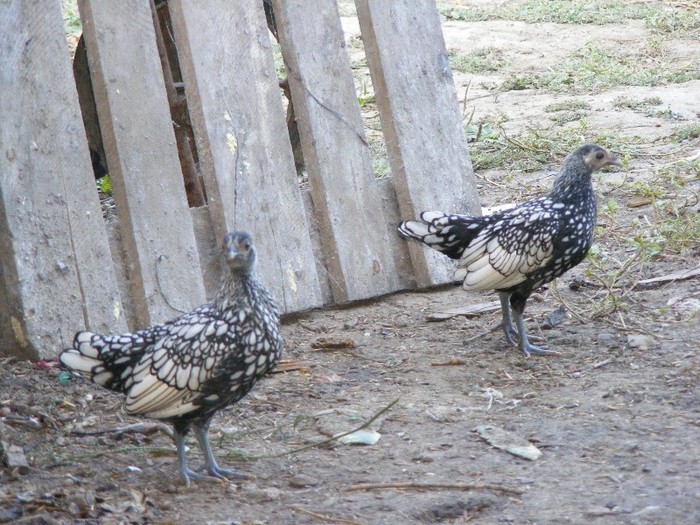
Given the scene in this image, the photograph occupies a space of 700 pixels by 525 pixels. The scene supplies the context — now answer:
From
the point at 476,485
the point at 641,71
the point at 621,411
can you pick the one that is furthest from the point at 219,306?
the point at 641,71

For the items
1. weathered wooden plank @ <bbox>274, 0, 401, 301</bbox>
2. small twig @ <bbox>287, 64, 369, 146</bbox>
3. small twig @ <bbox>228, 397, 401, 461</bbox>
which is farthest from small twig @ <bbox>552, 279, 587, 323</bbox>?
small twig @ <bbox>228, 397, 401, 461</bbox>

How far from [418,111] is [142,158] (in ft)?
5.55

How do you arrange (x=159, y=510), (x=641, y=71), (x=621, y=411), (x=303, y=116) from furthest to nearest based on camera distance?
(x=641, y=71)
(x=303, y=116)
(x=621, y=411)
(x=159, y=510)

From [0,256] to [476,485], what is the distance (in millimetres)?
2356

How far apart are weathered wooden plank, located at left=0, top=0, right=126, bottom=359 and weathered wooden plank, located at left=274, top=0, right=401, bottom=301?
4.00 ft

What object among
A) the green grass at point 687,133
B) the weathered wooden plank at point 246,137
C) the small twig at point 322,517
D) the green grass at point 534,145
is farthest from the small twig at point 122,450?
the green grass at point 687,133

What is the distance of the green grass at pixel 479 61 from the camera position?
32.2 feet

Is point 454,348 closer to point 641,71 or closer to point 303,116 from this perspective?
point 303,116

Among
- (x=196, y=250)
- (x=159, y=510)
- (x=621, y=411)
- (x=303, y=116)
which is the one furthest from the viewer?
(x=303, y=116)

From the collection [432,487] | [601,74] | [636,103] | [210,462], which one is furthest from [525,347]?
[601,74]

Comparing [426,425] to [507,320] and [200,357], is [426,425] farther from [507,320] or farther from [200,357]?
[507,320]

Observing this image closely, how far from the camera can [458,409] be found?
459cm

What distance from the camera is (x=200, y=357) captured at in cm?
381

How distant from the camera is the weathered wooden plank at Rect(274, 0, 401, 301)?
A: 553 centimetres
